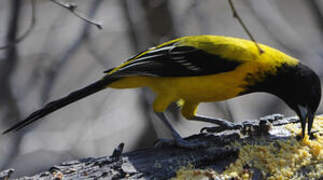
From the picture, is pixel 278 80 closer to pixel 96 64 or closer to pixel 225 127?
pixel 225 127

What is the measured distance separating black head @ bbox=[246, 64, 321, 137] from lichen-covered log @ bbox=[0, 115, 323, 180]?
0.16 meters

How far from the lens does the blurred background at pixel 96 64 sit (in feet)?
24.8

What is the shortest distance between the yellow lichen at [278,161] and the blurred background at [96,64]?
125 inches

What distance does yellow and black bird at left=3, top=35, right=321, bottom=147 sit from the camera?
13.8 ft

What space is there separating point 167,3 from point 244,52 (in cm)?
340

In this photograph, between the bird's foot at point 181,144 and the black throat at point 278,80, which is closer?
the bird's foot at point 181,144

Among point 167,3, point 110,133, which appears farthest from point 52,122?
point 167,3

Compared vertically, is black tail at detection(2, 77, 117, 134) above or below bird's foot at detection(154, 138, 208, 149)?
above

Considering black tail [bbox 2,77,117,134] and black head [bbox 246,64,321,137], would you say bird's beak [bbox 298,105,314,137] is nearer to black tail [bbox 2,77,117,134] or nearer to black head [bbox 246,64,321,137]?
black head [bbox 246,64,321,137]

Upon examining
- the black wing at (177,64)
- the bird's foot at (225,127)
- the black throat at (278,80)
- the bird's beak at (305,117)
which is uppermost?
the black wing at (177,64)

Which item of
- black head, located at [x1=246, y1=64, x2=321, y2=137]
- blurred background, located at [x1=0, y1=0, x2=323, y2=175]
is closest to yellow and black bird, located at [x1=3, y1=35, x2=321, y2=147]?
black head, located at [x1=246, y1=64, x2=321, y2=137]

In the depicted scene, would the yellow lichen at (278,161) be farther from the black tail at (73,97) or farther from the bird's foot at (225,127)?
the black tail at (73,97)

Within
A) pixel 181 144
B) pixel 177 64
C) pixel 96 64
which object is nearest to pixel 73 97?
pixel 177 64

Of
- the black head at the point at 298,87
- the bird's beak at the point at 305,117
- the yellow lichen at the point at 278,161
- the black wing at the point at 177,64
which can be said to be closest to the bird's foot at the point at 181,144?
the yellow lichen at the point at 278,161
